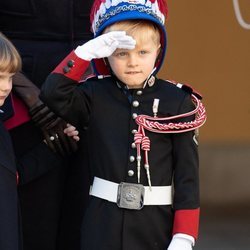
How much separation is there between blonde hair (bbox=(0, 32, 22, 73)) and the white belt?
0.42m

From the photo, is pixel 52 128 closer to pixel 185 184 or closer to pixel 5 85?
pixel 5 85

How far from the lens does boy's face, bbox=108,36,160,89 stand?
2648 millimetres

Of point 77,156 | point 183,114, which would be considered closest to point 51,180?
point 77,156

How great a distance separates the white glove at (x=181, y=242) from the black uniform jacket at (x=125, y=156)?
0.22 feet

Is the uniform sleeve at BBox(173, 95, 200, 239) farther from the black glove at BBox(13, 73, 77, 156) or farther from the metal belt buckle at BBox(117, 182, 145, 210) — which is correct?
the black glove at BBox(13, 73, 77, 156)

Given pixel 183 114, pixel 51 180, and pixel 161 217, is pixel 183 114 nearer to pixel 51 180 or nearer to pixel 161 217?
pixel 161 217

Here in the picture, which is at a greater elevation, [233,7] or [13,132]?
[233,7]

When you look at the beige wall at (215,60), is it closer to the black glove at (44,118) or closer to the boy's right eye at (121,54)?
the black glove at (44,118)

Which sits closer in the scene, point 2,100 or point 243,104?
point 2,100

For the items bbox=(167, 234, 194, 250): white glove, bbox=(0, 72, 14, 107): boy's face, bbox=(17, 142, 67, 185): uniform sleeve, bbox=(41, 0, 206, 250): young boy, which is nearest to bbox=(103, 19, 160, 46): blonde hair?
bbox=(41, 0, 206, 250): young boy

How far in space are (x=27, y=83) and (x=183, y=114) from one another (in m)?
0.53

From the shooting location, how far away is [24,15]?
2963mm

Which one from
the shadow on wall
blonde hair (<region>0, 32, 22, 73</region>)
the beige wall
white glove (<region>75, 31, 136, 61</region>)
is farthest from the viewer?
the shadow on wall

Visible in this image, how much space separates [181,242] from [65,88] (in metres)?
0.56
